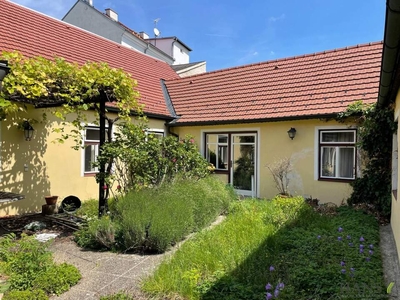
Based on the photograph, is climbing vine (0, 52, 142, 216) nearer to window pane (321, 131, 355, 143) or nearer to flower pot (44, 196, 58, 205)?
flower pot (44, 196, 58, 205)

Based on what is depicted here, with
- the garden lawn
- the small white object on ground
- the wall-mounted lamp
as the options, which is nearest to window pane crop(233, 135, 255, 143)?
the wall-mounted lamp

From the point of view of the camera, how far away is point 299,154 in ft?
30.7

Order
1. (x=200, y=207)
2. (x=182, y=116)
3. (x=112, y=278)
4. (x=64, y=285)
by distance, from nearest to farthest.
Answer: (x=64, y=285), (x=112, y=278), (x=200, y=207), (x=182, y=116)

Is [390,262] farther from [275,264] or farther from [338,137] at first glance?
[338,137]

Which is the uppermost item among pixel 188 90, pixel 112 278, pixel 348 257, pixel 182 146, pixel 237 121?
pixel 188 90

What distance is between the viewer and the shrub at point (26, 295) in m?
3.38

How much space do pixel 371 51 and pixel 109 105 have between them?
932cm

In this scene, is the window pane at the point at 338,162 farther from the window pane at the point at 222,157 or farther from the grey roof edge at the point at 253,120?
the window pane at the point at 222,157

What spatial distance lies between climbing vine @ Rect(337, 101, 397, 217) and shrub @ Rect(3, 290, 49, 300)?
24.4 feet

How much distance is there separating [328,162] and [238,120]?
331 centimetres

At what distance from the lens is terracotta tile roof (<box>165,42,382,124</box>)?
30.1 ft

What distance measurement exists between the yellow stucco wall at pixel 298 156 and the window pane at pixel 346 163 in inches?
12.6

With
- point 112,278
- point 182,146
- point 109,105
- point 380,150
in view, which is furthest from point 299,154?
point 112,278

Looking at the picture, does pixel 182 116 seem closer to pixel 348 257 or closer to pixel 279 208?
pixel 279 208
